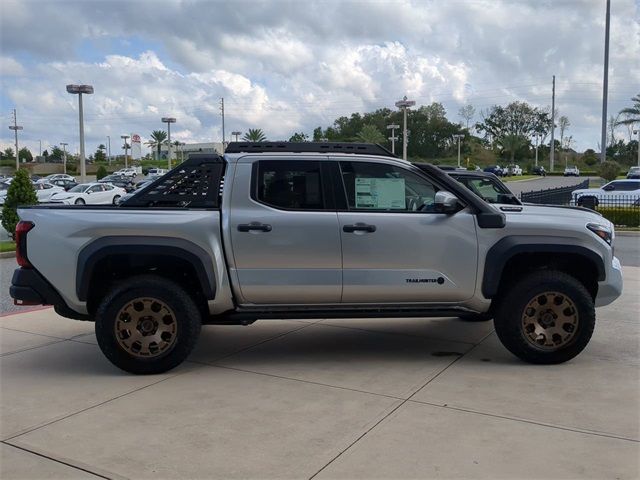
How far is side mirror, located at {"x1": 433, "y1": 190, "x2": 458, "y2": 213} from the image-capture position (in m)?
5.13

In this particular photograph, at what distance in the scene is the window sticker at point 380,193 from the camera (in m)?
5.42

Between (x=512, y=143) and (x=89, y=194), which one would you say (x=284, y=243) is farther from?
(x=512, y=143)

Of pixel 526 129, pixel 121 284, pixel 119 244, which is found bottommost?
pixel 121 284

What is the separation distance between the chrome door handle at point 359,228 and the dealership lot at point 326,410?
1.21m

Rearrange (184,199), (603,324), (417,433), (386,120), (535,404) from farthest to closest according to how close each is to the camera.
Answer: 1. (386,120)
2. (603,324)
3. (184,199)
4. (535,404)
5. (417,433)

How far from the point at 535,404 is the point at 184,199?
325 centimetres

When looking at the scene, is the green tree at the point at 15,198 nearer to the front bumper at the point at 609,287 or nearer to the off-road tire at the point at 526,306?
the off-road tire at the point at 526,306

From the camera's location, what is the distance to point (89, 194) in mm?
31172

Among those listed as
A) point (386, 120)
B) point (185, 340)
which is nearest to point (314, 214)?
point (185, 340)

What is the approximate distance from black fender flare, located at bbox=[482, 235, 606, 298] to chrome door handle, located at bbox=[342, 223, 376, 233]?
102 cm

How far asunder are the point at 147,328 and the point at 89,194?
91.9 ft

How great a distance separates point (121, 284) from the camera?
517 cm

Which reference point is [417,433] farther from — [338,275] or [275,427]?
[338,275]

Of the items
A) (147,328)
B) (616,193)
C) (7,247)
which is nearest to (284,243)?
(147,328)
